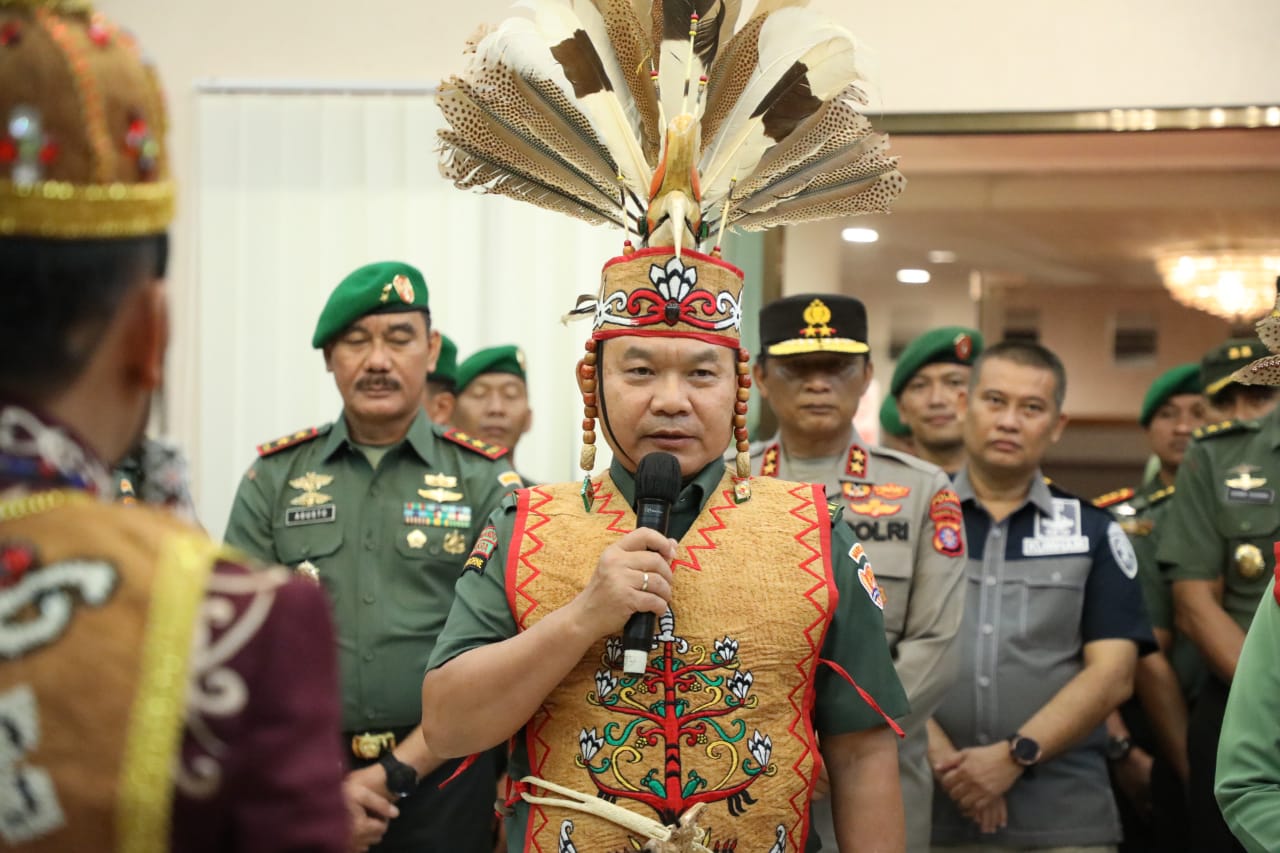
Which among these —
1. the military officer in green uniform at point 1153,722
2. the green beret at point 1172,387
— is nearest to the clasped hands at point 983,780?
the military officer in green uniform at point 1153,722

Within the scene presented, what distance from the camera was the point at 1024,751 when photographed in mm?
3035

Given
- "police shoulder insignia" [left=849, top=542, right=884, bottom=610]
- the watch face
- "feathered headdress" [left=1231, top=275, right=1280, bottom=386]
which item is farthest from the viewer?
the watch face

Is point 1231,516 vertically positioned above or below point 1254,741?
above

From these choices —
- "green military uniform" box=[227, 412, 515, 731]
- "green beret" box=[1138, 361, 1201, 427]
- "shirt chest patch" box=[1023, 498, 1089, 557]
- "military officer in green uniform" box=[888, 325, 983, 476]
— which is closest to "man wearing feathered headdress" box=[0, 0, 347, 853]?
"green military uniform" box=[227, 412, 515, 731]

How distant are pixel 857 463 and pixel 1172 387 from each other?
2049mm

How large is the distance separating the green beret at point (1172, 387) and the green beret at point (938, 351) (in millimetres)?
974

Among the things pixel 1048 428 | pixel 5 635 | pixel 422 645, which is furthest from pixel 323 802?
pixel 1048 428

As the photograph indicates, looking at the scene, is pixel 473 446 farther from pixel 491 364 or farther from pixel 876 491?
pixel 491 364

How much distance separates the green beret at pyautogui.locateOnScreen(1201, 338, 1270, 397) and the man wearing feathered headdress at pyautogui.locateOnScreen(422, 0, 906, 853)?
2.37 metres

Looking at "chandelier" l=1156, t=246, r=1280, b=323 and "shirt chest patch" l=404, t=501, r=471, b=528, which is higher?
"chandelier" l=1156, t=246, r=1280, b=323

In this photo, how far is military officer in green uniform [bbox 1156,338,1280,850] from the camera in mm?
3336

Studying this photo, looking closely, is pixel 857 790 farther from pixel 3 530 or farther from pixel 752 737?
pixel 3 530

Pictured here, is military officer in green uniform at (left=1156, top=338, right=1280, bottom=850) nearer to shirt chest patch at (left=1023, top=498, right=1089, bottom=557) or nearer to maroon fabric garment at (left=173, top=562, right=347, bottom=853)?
shirt chest patch at (left=1023, top=498, right=1089, bottom=557)

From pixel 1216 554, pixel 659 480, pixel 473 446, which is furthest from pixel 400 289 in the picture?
pixel 1216 554
